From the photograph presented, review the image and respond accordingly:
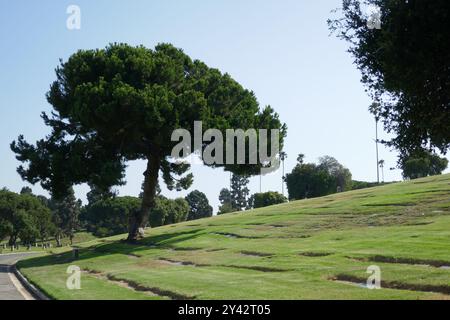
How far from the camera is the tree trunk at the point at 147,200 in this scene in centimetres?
4453

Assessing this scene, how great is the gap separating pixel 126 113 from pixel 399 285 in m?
27.4

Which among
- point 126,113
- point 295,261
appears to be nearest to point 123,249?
point 126,113

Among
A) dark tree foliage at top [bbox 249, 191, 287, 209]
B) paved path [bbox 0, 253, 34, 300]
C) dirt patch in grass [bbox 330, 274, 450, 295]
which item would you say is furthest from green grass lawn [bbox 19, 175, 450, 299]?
dark tree foliage at top [bbox 249, 191, 287, 209]

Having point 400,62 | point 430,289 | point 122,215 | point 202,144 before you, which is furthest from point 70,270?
point 122,215

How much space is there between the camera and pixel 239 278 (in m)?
19.0

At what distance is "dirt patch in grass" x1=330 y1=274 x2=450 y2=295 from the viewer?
14.0 metres

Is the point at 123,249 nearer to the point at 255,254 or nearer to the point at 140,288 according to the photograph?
the point at 255,254

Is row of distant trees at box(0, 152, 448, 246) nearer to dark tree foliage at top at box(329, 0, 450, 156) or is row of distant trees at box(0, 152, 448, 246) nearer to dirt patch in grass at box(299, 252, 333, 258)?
dirt patch in grass at box(299, 252, 333, 258)

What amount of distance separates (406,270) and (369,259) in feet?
10.8

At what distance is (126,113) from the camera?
3819 centimetres

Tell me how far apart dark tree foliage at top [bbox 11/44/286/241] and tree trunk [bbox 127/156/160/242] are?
90 millimetres

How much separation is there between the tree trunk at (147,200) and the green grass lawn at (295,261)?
3.95 meters

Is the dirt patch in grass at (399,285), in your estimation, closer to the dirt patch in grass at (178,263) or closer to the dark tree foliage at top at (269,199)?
the dirt patch in grass at (178,263)
